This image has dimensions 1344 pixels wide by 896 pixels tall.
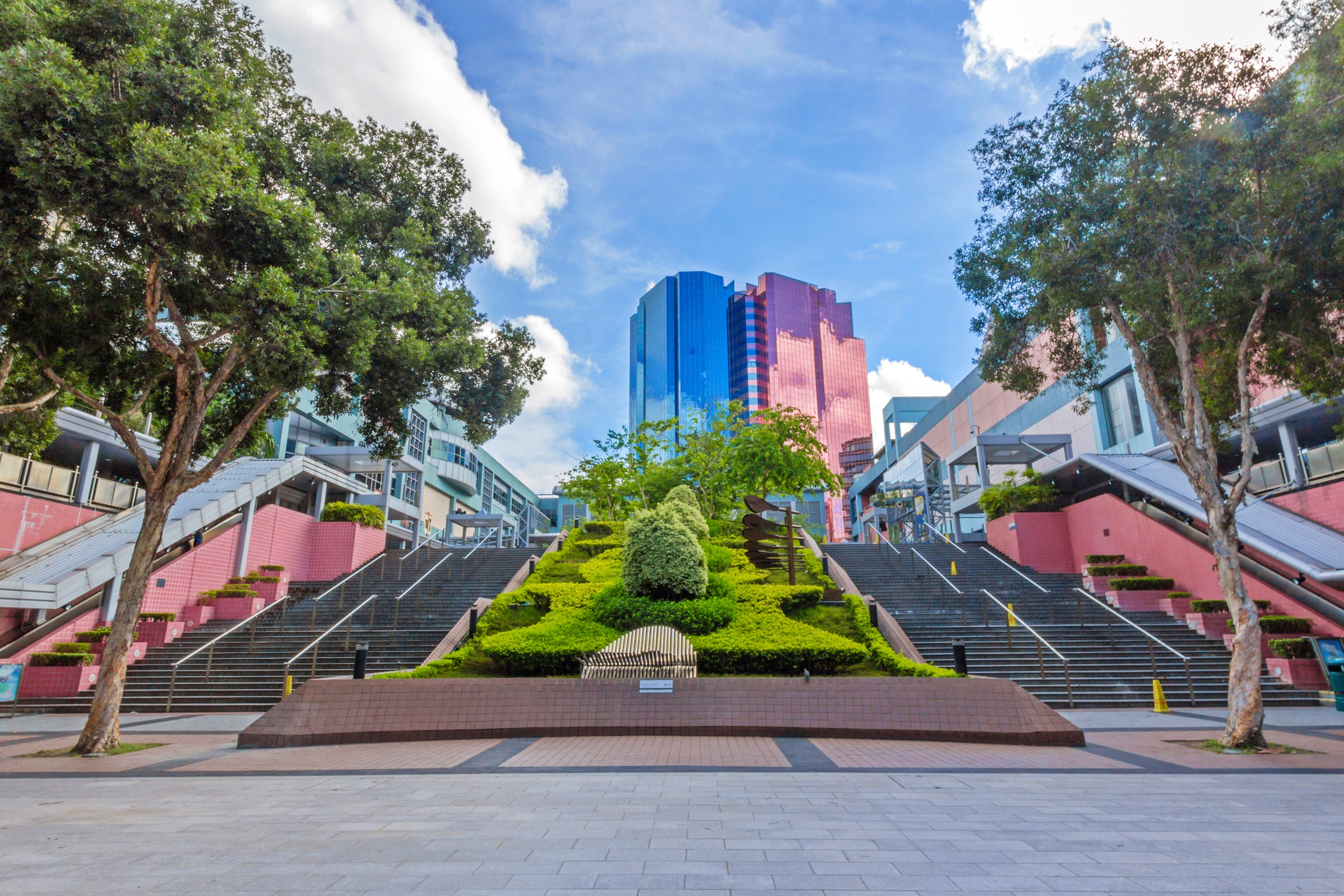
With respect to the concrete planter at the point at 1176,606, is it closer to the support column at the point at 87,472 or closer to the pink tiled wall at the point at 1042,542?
the pink tiled wall at the point at 1042,542

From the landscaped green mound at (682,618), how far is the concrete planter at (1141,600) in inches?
298

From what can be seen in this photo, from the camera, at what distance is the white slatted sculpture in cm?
1088

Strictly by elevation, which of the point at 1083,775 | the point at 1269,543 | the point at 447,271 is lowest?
the point at 1083,775

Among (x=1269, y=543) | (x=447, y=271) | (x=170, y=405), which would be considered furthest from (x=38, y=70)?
(x=1269, y=543)

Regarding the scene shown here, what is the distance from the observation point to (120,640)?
30.1 ft

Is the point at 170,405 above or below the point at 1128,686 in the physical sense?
above

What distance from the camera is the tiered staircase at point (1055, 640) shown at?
512 inches

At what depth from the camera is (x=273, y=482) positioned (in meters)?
22.8

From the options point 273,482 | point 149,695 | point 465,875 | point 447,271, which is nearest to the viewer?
point 465,875

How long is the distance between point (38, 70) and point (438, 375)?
644cm

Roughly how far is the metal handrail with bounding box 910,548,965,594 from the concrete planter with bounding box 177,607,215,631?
1975cm

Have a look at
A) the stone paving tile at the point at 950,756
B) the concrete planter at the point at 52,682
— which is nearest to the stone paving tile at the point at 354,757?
the stone paving tile at the point at 950,756

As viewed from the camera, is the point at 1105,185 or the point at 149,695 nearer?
the point at 1105,185

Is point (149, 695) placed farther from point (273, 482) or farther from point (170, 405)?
point (273, 482)
